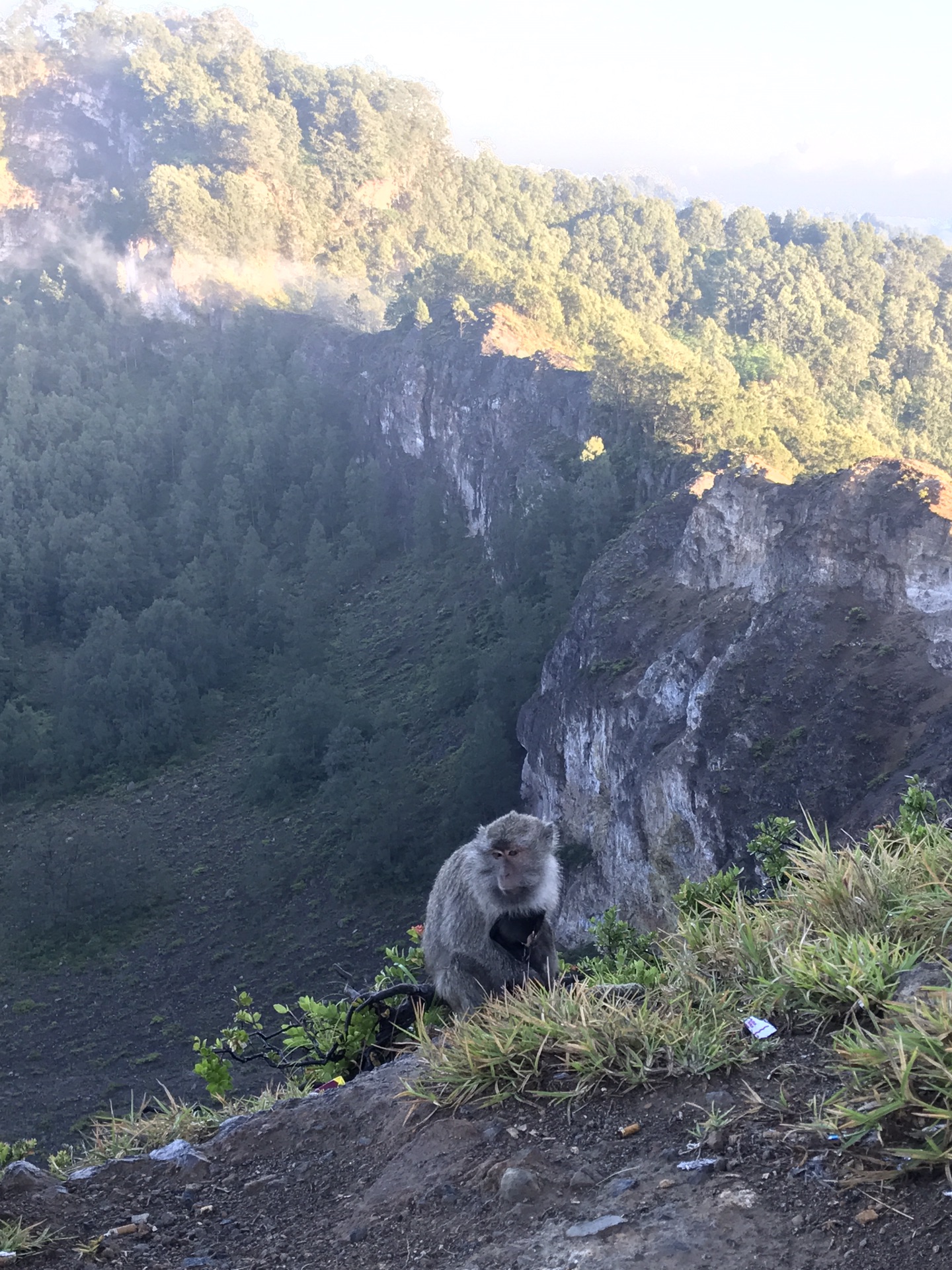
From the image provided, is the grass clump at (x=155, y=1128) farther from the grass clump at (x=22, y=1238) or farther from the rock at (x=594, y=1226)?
the rock at (x=594, y=1226)

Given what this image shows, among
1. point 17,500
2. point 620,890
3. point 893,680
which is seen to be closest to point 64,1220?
point 893,680

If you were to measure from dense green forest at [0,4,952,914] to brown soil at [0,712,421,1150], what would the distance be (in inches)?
82.6

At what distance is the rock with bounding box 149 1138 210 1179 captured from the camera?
4.91 m

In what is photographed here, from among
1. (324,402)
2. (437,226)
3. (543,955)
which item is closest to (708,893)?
(543,955)

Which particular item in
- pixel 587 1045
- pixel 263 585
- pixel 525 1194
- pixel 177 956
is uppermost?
pixel 263 585

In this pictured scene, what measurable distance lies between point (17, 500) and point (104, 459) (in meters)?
5.14

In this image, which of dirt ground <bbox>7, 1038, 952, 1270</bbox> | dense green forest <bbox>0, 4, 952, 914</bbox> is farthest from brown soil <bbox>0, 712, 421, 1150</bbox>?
dirt ground <bbox>7, 1038, 952, 1270</bbox>

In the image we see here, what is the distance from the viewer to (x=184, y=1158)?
16.4ft

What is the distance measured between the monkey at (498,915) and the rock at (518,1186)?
2272mm

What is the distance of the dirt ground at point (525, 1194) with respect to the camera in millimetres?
3357

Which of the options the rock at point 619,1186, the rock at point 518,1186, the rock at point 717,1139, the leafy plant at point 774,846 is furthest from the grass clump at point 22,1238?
the leafy plant at point 774,846

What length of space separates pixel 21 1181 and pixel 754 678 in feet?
65.4

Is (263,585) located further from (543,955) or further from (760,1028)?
(760,1028)

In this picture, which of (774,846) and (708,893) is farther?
(774,846)
